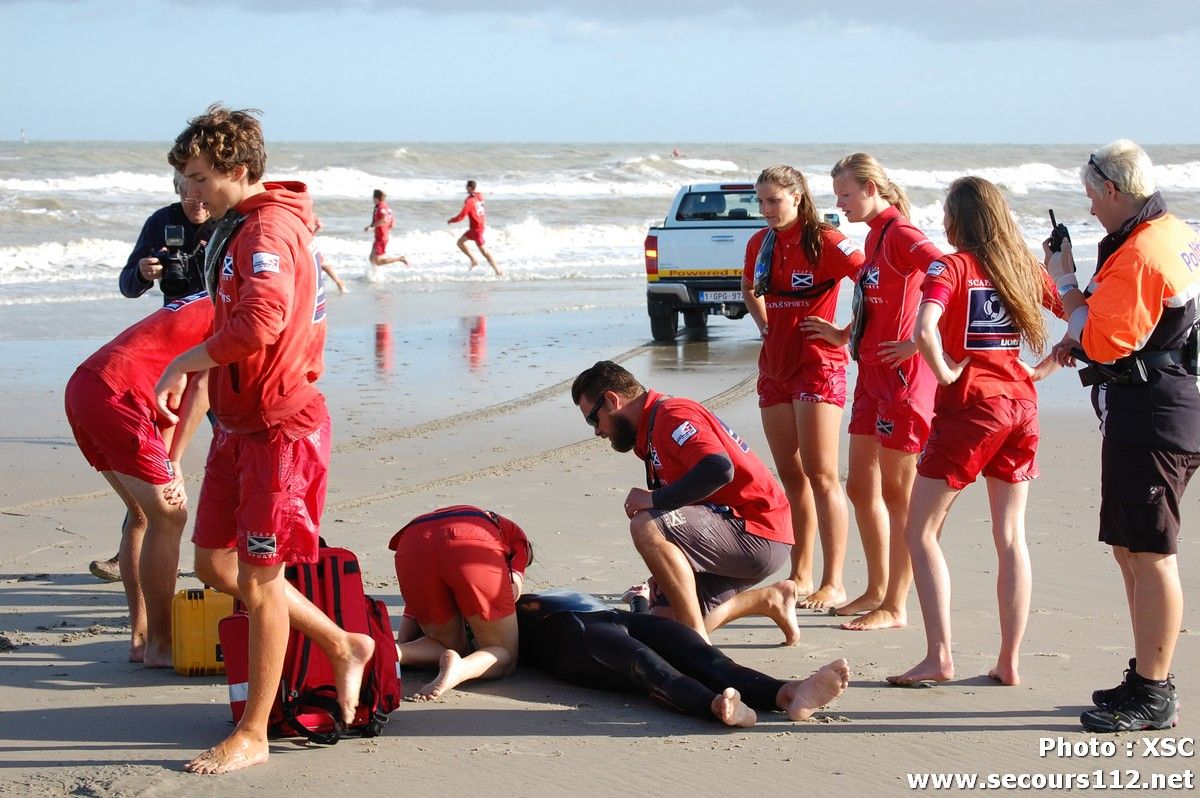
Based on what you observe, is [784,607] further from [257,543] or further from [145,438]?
[145,438]

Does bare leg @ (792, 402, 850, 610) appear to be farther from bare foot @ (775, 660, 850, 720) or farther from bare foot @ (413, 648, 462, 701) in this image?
bare foot @ (413, 648, 462, 701)

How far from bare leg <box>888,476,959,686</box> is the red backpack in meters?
1.86

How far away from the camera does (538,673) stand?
203 inches

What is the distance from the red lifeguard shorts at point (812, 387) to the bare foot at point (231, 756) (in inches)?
117

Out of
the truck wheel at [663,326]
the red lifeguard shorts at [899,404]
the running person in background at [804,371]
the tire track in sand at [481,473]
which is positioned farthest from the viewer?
the truck wheel at [663,326]

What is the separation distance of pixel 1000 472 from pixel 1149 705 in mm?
952

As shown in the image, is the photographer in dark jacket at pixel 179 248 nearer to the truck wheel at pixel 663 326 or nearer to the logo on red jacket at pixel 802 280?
the logo on red jacket at pixel 802 280

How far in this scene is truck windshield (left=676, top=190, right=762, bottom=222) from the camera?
15703mm

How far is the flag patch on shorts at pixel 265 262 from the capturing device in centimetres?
394

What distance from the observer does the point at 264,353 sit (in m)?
4.07

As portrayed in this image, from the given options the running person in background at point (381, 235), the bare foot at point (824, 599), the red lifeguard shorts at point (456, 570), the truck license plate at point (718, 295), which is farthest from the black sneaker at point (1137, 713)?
the running person in background at point (381, 235)

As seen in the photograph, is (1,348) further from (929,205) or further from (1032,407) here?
(929,205)

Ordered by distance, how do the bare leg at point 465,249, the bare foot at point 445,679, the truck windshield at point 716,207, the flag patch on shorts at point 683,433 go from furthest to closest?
the bare leg at point 465,249, the truck windshield at point 716,207, the flag patch on shorts at point 683,433, the bare foot at point 445,679

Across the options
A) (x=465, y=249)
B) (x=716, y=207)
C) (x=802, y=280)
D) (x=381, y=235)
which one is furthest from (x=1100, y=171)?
(x=465, y=249)
